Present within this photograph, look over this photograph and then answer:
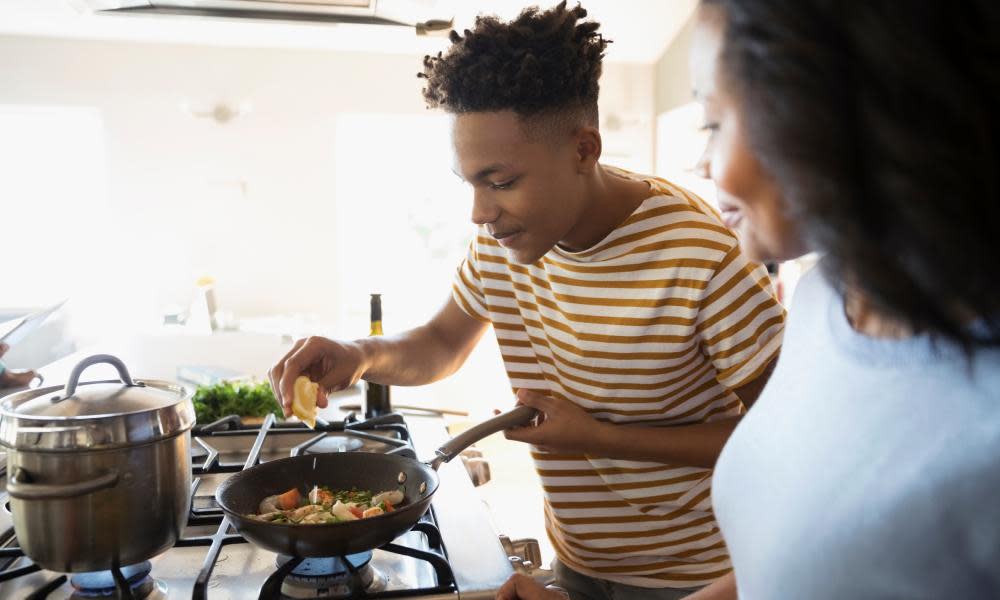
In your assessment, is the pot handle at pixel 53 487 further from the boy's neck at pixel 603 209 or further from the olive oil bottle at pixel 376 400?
the olive oil bottle at pixel 376 400

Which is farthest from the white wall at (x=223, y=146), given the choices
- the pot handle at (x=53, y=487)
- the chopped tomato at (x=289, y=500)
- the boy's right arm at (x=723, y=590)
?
the boy's right arm at (x=723, y=590)

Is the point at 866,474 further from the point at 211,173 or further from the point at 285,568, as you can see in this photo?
the point at 211,173

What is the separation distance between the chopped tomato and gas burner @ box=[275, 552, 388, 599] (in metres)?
0.14

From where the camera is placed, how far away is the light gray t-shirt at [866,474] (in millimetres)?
485

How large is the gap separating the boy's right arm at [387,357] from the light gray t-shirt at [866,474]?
2.56ft

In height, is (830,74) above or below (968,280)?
above

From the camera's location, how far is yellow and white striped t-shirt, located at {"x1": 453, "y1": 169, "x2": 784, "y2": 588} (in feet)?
3.77

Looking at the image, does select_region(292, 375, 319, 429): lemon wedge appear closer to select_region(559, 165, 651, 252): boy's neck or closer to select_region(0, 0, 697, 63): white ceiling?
select_region(559, 165, 651, 252): boy's neck

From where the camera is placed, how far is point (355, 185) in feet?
16.2

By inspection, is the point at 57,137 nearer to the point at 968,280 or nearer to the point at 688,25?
the point at 688,25

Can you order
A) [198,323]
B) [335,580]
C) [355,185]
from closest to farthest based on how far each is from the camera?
[335,580]
[198,323]
[355,185]

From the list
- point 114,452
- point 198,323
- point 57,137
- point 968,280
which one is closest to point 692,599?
point 968,280

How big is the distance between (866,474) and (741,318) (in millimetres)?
607

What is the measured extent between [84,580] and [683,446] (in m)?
0.80
